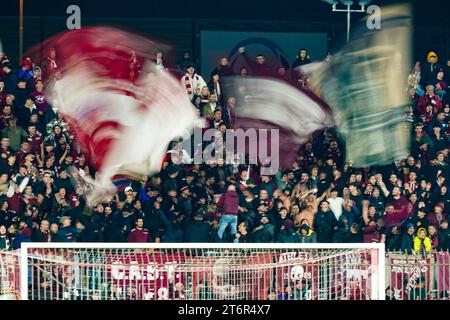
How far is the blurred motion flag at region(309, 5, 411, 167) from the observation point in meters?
16.5

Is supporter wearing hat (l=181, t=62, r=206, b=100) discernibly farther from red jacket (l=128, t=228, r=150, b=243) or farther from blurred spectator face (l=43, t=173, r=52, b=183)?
red jacket (l=128, t=228, r=150, b=243)

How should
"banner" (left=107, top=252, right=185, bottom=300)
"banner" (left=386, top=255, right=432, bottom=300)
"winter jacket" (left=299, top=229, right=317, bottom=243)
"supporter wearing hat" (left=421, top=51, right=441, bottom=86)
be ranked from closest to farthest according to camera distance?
"banner" (left=107, top=252, right=185, bottom=300), "banner" (left=386, top=255, right=432, bottom=300), "winter jacket" (left=299, top=229, right=317, bottom=243), "supporter wearing hat" (left=421, top=51, right=441, bottom=86)

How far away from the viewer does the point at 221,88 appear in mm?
16312

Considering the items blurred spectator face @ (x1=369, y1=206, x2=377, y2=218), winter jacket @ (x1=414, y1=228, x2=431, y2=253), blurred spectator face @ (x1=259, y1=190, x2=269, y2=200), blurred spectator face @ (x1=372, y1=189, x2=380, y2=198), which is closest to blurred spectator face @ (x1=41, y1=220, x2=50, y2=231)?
blurred spectator face @ (x1=259, y1=190, x2=269, y2=200)

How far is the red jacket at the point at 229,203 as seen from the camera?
1491 centimetres

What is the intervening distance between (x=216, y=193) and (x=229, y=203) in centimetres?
36

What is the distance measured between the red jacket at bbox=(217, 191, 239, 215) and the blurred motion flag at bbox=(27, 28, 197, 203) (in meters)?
1.20

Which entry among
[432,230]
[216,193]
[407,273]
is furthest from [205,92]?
[407,273]

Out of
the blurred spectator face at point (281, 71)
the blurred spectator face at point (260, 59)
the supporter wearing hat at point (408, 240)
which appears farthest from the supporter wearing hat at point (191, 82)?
the supporter wearing hat at point (408, 240)

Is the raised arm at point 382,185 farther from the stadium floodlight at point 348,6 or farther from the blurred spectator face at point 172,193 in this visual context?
the blurred spectator face at point 172,193

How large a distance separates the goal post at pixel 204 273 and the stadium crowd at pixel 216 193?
223cm

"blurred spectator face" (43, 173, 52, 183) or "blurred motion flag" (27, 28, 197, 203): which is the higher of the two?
"blurred motion flag" (27, 28, 197, 203)

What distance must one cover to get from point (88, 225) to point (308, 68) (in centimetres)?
427

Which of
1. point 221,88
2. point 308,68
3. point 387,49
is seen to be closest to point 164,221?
point 221,88
